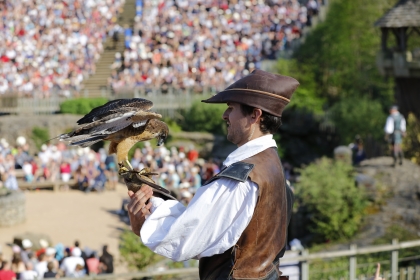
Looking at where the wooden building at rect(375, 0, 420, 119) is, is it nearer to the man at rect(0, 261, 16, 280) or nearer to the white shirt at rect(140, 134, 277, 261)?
the man at rect(0, 261, 16, 280)

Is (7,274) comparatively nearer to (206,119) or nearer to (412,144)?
(412,144)

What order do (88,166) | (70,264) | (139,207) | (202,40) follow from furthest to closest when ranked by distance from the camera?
1. (202,40)
2. (88,166)
3. (70,264)
4. (139,207)

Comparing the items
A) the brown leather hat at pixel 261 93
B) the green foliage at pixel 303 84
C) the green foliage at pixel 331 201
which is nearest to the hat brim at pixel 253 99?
the brown leather hat at pixel 261 93

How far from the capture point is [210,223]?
10.3 ft

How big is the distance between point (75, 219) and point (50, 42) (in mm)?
12185

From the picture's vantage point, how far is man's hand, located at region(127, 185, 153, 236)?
328cm

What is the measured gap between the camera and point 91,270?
1153 cm

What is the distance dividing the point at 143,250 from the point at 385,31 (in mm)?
12231

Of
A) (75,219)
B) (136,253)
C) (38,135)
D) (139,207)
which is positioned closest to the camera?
(139,207)

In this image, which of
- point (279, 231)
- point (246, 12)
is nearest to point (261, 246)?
point (279, 231)

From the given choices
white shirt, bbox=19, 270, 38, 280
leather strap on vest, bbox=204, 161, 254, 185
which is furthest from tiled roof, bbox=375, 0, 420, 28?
leather strap on vest, bbox=204, 161, 254, 185

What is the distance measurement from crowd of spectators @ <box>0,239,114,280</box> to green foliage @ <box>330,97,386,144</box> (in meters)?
12.6

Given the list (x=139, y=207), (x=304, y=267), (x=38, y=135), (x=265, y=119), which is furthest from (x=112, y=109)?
(x=38, y=135)

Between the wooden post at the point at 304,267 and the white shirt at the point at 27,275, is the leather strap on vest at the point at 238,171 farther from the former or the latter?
the white shirt at the point at 27,275
